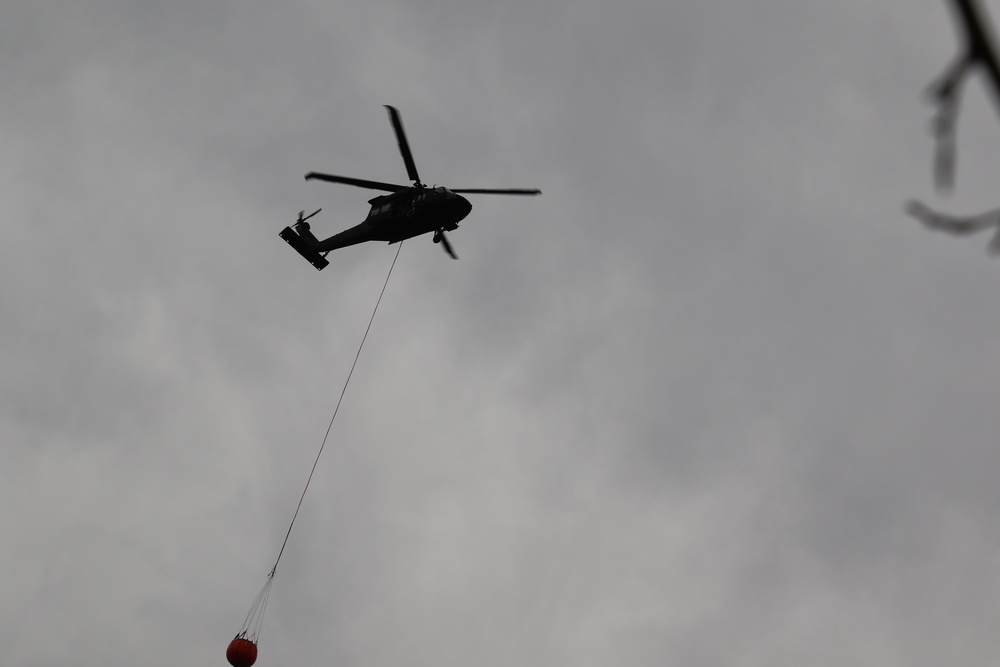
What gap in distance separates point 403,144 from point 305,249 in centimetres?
768

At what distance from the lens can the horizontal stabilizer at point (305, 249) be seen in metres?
28.6

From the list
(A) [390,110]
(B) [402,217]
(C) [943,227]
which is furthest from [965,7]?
(B) [402,217]

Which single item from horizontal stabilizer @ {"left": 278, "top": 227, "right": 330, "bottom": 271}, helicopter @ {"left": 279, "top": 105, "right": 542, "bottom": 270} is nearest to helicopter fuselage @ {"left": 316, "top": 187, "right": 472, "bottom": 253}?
helicopter @ {"left": 279, "top": 105, "right": 542, "bottom": 270}

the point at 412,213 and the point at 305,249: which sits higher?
the point at 412,213

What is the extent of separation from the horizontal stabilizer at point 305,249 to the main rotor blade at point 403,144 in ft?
20.3

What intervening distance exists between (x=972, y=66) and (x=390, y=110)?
20.6 meters

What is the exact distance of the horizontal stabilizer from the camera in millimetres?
28641

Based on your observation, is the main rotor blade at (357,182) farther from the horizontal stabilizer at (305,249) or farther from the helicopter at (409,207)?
the horizontal stabilizer at (305,249)

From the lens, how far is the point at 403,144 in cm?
2284

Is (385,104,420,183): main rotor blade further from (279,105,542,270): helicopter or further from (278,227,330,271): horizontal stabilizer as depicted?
(278,227,330,271): horizontal stabilizer

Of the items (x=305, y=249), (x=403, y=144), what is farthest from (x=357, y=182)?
(x=305, y=249)

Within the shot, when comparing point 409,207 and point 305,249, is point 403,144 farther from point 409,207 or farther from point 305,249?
point 305,249

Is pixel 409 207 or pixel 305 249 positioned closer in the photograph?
pixel 409 207

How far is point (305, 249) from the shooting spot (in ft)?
94.3
